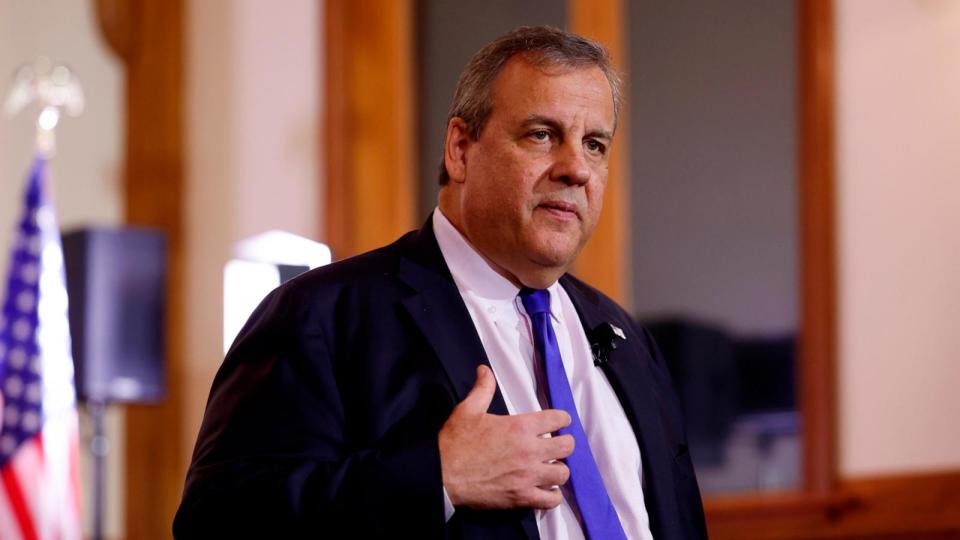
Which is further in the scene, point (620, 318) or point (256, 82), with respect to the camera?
point (256, 82)

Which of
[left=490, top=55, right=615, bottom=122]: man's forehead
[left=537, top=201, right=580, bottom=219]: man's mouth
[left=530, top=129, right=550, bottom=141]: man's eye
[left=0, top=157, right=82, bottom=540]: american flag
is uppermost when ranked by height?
[left=490, top=55, right=615, bottom=122]: man's forehead

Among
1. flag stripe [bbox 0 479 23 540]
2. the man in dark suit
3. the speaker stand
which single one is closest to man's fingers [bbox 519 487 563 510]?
the man in dark suit

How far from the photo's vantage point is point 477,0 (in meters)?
5.17

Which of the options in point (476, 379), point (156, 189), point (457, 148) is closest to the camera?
point (476, 379)

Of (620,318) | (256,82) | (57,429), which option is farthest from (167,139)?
(620,318)

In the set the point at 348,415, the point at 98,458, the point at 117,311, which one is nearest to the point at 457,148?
the point at 348,415

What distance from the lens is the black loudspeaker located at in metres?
4.84

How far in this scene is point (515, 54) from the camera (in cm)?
211

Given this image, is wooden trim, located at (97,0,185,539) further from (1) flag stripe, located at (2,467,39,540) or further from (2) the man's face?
(2) the man's face

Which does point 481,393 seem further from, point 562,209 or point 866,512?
point 866,512

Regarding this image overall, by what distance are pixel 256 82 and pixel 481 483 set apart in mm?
3554

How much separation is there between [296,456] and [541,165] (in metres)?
0.58

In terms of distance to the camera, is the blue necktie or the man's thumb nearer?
the man's thumb

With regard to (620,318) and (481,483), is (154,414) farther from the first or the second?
(481,483)
